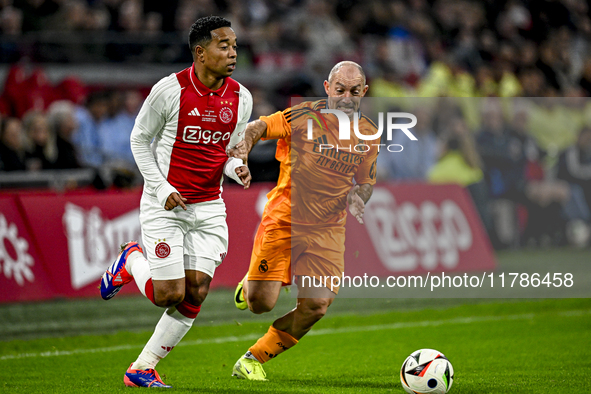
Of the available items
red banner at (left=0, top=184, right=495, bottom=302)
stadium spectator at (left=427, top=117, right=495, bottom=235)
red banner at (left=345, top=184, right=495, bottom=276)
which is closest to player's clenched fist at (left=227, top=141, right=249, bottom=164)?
red banner at (left=0, top=184, right=495, bottom=302)

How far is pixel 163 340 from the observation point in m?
5.57

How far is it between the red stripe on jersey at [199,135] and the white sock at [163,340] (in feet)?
2.71

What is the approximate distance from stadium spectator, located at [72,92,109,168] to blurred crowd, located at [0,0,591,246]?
19mm

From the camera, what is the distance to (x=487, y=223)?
13500 millimetres

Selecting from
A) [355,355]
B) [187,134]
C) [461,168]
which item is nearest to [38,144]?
[355,355]

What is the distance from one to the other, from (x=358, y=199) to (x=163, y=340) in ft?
5.53

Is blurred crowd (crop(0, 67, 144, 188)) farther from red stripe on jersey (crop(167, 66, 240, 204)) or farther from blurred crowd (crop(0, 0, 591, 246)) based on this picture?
red stripe on jersey (crop(167, 66, 240, 204))

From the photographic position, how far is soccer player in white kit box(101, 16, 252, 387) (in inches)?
214

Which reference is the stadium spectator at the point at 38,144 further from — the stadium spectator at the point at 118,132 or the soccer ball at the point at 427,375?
the soccer ball at the point at 427,375

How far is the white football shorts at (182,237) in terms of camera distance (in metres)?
5.45

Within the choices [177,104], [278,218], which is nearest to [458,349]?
[278,218]

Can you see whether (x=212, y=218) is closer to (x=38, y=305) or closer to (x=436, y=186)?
(x=38, y=305)

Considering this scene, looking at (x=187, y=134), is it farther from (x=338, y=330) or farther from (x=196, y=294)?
(x=338, y=330)

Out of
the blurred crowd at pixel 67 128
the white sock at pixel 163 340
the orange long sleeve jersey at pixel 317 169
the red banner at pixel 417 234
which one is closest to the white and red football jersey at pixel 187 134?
the orange long sleeve jersey at pixel 317 169
